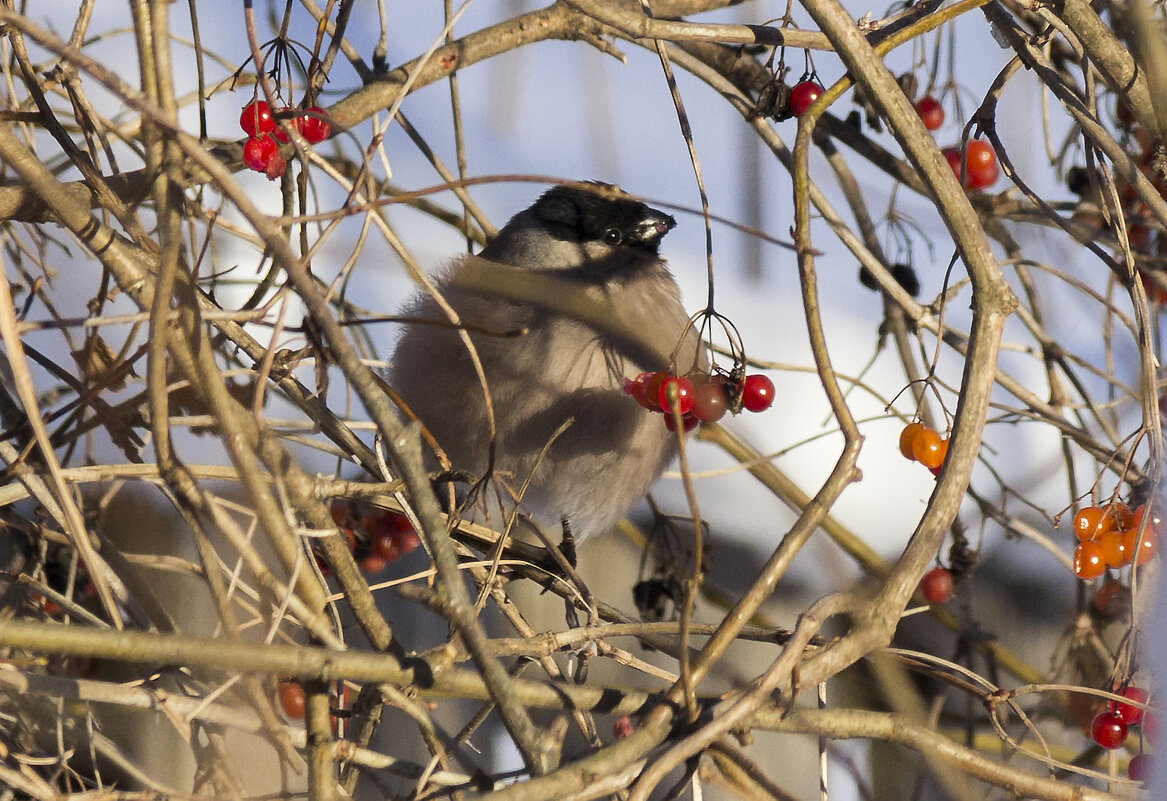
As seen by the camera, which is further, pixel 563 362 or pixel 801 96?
pixel 563 362

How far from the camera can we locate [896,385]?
2791 millimetres

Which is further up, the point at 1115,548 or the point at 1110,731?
the point at 1115,548

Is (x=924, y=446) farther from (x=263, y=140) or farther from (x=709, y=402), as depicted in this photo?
(x=263, y=140)

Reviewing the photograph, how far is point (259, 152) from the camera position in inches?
52.8

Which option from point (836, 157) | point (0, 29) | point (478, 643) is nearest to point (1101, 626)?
point (836, 157)

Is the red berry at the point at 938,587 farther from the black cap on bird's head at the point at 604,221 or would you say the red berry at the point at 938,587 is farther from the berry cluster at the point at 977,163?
the black cap on bird's head at the point at 604,221

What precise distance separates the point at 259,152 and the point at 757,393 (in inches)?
27.9

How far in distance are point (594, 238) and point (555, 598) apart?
0.84 m

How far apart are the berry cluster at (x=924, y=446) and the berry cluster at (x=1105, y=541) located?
0.18 metres

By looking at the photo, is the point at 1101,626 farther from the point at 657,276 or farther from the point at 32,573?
the point at 32,573

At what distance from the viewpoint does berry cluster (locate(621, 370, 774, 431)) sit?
4.90 feet

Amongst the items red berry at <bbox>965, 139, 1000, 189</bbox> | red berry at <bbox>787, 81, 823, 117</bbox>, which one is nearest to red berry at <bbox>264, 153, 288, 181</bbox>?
red berry at <bbox>787, 81, 823, 117</bbox>

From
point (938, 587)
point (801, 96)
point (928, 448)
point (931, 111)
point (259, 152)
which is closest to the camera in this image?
point (259, 152)

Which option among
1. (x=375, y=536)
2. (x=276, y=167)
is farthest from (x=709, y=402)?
(x=375, y=536)
